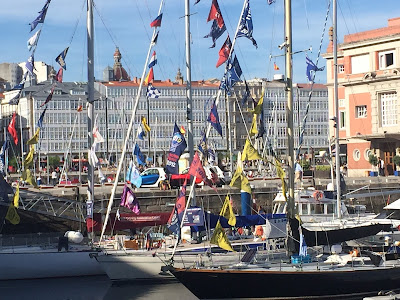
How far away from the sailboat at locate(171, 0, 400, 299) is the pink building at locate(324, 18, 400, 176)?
41.4 m

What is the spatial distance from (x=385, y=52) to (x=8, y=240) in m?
40.7

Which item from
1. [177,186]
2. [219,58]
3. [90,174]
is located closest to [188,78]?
[219,58]

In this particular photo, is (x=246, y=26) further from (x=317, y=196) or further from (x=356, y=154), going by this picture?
(x=356, y=154)

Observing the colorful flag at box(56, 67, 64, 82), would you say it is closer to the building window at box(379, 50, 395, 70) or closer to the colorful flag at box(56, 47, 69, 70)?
the colorful flag at box(56, 47, 69, 70)

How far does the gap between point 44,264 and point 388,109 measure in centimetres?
4010

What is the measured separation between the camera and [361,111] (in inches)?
3049

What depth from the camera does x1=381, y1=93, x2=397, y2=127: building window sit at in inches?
2948

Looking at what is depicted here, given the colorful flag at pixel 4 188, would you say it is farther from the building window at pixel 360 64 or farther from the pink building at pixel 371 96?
the building window at pixel 360 64

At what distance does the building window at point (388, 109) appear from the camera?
74.9m

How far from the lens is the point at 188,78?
143ft

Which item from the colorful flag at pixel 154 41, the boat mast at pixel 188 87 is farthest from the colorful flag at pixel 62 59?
the boat mast at pixel 188 87

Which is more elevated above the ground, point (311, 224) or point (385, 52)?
point (385, 52)

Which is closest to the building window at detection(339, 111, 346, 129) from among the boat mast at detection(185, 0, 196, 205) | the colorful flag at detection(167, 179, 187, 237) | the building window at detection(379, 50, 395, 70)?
the building window at detection(379, 50, 395, 70)

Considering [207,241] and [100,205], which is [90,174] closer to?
[207,241]
